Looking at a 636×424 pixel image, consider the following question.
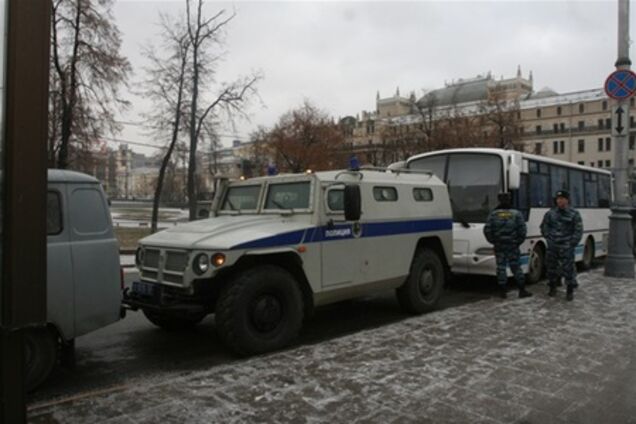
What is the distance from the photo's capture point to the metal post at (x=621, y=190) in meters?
11.8

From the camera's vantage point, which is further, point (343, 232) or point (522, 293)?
point (522, 293)

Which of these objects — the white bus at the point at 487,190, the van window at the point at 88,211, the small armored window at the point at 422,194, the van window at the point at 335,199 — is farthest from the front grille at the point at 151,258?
the white bus at the point at 487,190

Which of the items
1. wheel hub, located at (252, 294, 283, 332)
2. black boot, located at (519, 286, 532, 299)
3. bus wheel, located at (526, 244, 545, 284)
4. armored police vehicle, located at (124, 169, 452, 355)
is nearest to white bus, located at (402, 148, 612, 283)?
bus wheel, located at (526, 244, 545, 284)

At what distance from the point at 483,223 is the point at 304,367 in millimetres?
6281

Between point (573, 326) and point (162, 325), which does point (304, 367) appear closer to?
point (162, 325)

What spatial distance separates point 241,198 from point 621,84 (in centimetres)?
910

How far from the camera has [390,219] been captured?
746cm

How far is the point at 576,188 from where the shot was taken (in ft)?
44.9

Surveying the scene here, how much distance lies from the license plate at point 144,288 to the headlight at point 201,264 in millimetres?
624

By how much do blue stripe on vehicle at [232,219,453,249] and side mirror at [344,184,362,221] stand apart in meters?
0.30

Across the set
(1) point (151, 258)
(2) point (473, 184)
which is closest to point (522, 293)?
(2) point (473, 184)

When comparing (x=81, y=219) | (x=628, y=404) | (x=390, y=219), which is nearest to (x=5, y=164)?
(x=81, y=219)

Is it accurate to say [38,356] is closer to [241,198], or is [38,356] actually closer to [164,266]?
[164,266]

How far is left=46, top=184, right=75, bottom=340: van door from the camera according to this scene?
4.75 m
